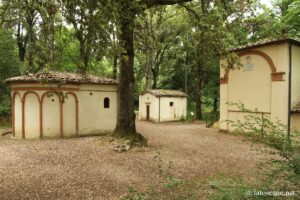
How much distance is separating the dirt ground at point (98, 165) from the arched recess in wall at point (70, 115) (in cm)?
235

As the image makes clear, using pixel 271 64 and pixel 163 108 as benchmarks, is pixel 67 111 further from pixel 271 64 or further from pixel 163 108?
pixel 271 64

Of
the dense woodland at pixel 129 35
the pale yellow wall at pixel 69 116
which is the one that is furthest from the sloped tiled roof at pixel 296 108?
the pale yellow wall at pixel 69 116

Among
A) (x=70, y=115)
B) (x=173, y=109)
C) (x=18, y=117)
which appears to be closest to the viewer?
(x=18, y=117)

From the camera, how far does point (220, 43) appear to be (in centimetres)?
1091

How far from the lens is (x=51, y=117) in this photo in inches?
628

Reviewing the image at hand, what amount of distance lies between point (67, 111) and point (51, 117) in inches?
42.6

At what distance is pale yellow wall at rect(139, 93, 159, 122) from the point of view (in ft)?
86.7

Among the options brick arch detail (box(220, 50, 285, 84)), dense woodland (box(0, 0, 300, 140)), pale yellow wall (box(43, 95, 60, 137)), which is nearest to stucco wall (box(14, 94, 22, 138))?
pale yellow wall (box(43, 95, 60, 137))

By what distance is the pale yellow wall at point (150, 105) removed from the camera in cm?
2643

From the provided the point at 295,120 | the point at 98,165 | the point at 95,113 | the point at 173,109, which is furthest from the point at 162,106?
the point at 98,165

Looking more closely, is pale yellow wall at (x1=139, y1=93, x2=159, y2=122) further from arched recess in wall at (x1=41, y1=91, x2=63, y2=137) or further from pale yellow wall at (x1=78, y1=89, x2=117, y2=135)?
arched recess in wall at (x1=41, y1=91, x2=63, y2=137)

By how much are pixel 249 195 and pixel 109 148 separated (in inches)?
336

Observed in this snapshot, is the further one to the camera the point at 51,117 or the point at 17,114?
the point at 17,114

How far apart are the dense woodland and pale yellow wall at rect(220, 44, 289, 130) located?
7.33 ft
